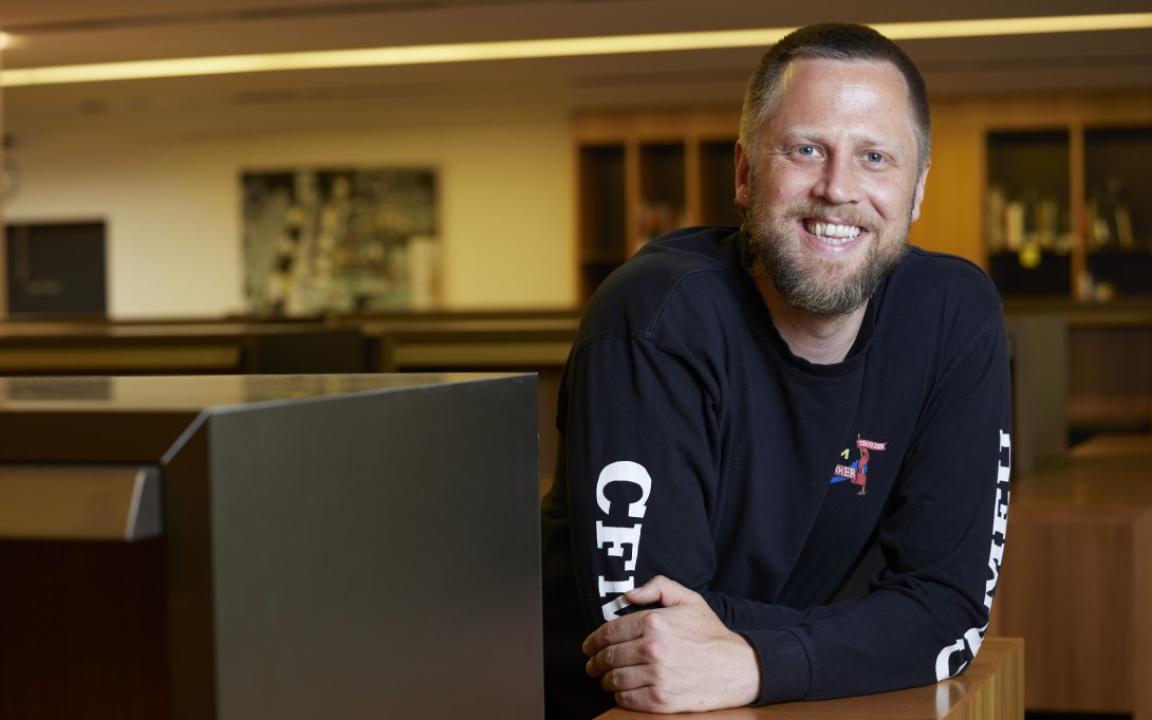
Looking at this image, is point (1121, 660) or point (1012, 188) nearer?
point (1121, 660)

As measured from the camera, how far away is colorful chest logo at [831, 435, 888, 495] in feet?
4.73

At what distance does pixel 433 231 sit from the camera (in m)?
9.62

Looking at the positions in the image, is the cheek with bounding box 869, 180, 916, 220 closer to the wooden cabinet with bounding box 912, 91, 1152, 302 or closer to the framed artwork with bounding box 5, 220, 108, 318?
the wooden cabinet with bounding box 912, 91, 1152, 302

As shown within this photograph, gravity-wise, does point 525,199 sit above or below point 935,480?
above

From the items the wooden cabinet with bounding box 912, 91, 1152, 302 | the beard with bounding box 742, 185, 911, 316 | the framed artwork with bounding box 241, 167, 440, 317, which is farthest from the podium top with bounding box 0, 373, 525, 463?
the framed artwork with bounding box 241, 167, 440, 317

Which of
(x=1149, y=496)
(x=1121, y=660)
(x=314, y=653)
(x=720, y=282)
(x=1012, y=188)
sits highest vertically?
(x=1012, y=188)

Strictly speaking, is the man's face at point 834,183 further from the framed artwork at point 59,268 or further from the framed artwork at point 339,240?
the framed artwork at point 59,268

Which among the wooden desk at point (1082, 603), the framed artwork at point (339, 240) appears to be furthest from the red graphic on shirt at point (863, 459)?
the framed artwork at point (339, 240)

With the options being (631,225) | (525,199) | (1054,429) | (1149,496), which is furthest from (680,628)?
(525,199)

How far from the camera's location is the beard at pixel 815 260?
4.58ft

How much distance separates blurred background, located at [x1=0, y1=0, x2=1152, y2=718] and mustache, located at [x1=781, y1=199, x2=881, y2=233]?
1.27 meters

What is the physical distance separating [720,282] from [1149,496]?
1615 mm

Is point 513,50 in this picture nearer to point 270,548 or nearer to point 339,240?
point 339,240

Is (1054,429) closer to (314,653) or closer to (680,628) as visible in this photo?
(680,628)
